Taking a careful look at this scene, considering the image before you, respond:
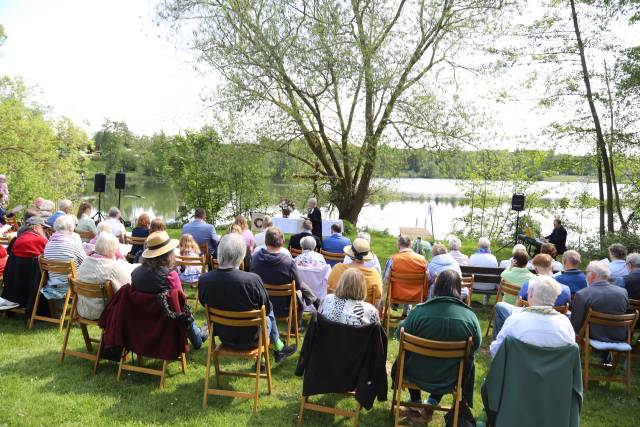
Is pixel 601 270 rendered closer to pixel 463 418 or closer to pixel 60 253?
pixel 463 418

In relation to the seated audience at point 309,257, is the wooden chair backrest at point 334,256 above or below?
below

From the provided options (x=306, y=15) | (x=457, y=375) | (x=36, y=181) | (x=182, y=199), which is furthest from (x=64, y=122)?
(x=457, y=375)

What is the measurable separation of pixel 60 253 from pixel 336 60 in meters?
7.82

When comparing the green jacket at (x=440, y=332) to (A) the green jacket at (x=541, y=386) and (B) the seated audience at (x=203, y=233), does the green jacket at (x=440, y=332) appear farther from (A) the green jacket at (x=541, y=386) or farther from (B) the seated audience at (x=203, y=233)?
(B) the seated audience at (x=203, y=233)

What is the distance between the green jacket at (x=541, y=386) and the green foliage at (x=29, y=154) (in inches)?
671

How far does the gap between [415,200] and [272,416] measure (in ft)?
103

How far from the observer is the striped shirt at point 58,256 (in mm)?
5172

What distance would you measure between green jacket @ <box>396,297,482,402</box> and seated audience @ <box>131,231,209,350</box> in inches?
74.7

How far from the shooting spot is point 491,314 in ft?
21.2

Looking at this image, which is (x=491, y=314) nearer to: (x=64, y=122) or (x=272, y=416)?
(x=272, y=416)

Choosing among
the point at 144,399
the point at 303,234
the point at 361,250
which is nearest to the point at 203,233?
the point at 303,234

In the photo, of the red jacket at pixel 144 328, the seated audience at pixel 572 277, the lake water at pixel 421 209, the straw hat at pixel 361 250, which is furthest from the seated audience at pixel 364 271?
the lake water at pixel 421 209

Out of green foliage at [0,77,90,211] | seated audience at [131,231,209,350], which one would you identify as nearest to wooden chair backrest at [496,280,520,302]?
seated audience at [131,231,209,350]

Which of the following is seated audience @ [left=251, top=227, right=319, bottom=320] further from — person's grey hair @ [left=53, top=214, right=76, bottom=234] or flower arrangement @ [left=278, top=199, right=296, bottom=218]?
flower arrangement @ [left=278, top=199, right=296, bottom=218]
